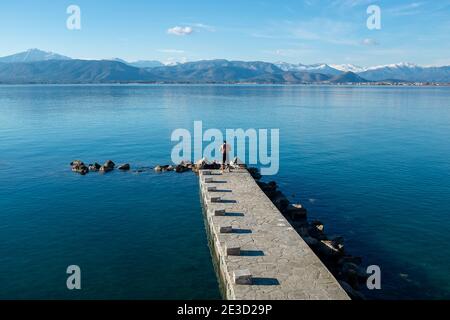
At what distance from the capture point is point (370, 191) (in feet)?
127

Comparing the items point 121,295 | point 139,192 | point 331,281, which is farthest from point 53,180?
point 331,281

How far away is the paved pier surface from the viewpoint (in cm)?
1786

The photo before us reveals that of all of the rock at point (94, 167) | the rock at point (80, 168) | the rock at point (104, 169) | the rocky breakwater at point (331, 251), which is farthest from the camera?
the rock at point (94, 167)

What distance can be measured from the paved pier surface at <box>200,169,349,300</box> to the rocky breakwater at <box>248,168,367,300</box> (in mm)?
2153

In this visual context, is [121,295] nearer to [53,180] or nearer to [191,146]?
[53,180]

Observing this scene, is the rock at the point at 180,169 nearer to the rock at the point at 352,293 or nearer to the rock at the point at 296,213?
the rock at the point at 296,213

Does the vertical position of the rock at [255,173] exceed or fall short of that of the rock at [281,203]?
it exceeds it

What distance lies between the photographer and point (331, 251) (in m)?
25.3

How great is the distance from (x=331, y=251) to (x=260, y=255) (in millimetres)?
6309

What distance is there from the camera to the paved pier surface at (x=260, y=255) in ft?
58.6

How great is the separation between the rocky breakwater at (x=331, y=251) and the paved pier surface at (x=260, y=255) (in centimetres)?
215

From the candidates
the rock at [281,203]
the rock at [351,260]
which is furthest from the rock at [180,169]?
the rock at [351,260]

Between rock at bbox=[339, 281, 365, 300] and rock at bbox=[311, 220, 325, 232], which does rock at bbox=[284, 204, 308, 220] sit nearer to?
rock at bbox=[311, 220, 325, 232]
